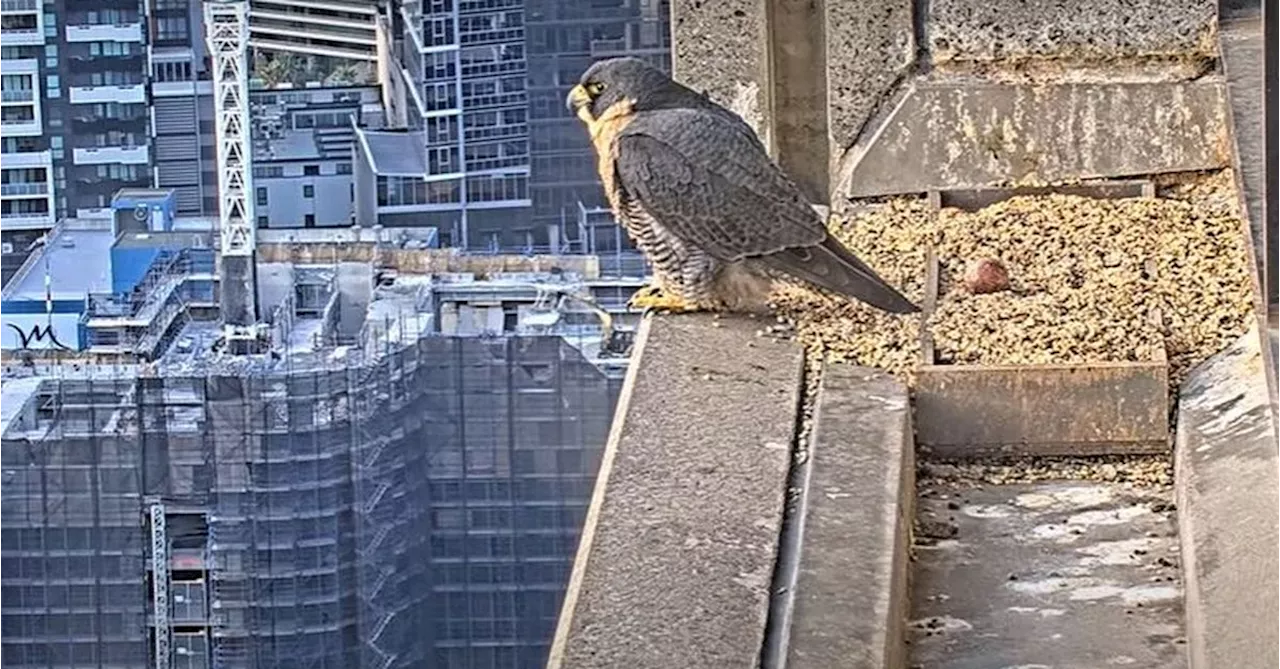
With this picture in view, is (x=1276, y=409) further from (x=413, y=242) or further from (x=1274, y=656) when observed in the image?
(x=413, y=242)

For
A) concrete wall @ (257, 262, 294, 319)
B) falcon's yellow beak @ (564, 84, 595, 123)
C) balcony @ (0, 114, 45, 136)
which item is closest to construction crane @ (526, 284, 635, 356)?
concrete wall @ (257, 262, 294, 319)

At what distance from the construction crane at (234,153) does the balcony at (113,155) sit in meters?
1.31

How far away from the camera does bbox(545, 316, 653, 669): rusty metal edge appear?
2.70 m

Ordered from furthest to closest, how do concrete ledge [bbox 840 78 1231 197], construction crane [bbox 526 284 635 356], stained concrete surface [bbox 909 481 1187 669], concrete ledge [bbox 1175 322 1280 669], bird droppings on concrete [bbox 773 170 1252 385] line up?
1. construction crane [bbox 526 284 635 356]
2. concrete ledge [bbox 840 78 1231 197]
3. bird droppings on concrete [bbox 773 170 1252 385]
4. stained concrete surface [bbox 909 481 1187 669]
5. concrete ledge [bbox 1175 322 1280 669]

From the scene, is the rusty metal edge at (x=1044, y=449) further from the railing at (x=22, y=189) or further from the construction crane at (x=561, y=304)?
the railing at (x=22, y=189)

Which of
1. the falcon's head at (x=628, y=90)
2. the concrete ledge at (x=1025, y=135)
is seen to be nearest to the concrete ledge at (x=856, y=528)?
the falcon's head at (x=628, y=90)

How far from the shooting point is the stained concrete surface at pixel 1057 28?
15.2ft

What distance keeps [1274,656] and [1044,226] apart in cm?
175

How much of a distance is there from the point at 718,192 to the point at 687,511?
0.98 m

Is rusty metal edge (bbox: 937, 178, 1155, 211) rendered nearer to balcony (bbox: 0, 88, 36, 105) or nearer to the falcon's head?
the falcon's head

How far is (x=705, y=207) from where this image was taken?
393 centimetres

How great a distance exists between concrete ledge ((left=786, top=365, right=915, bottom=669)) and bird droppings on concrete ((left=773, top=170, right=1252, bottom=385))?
0.14 metres

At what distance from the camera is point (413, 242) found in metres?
15.9

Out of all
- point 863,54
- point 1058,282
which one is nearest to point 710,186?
point 1058,282
